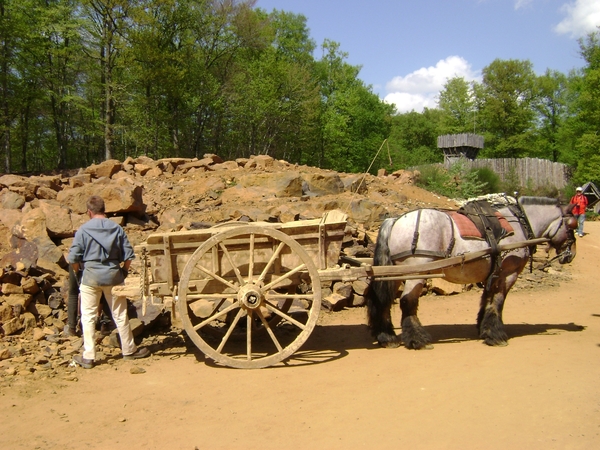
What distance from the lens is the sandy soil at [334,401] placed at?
3865 mm

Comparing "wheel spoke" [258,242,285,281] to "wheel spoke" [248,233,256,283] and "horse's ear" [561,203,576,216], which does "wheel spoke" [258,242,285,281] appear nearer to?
"wheel spoke" [248,233,256,283]

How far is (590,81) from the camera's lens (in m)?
26.5

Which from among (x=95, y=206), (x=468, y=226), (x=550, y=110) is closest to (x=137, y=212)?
(x=95, y=206)

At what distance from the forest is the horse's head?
281 inches

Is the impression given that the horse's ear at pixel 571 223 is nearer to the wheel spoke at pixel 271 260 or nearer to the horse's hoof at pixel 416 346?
the horse's hoof at pixel 416 346

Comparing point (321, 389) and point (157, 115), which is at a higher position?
point (157, 115)

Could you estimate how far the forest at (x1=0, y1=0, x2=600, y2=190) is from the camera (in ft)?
79.3

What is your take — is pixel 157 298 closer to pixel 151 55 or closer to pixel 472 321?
pixel 472 321

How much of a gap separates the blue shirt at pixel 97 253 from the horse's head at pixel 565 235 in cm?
544

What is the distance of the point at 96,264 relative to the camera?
5.42 metres

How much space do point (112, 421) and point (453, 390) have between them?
2985 mm

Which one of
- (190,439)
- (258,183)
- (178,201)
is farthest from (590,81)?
(190,439)

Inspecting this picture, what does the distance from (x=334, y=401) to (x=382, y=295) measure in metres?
1.90

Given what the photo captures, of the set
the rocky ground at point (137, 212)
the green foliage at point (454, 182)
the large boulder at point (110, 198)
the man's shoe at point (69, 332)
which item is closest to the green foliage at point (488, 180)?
the green foliage at point (454, 182)
